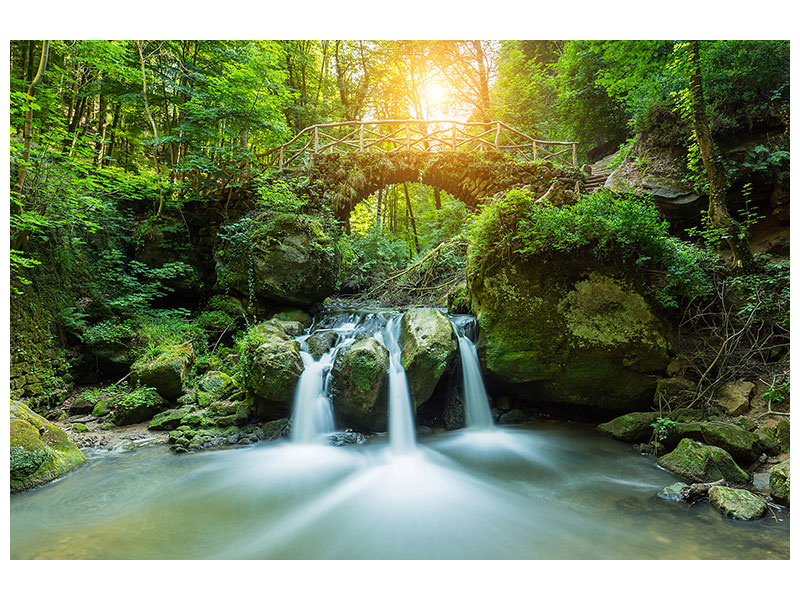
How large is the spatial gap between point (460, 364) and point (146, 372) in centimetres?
480

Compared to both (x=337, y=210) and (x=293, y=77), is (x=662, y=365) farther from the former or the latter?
(x=293, y=77)

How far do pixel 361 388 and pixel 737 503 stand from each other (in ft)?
12.4

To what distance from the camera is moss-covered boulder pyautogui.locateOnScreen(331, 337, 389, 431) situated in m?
4.70

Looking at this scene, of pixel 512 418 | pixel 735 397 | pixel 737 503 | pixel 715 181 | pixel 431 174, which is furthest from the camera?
pixel 431 174

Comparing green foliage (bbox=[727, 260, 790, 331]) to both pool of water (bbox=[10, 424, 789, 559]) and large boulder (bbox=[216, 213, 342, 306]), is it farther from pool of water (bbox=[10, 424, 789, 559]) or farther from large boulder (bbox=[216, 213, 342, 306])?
large boulder (bbox=[216, 213, 342, 306])

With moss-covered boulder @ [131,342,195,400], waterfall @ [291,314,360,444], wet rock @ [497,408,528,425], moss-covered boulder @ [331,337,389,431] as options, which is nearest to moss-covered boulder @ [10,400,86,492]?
Answer: moss-covered boulder @ [131,342,195,400]

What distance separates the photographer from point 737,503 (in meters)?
2.71

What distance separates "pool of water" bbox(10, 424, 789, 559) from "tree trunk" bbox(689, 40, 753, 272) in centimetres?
308

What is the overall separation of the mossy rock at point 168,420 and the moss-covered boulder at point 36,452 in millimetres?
908

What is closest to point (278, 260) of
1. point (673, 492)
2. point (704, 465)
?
point (673, 492)

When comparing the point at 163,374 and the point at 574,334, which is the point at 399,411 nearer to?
the point at 574,334

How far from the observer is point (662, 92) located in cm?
668

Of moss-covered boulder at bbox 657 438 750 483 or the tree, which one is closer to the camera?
moss-covered boulder at bbox 657 438 750 483

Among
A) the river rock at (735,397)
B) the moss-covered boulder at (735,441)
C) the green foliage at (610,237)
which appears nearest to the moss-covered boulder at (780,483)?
the moss-covered boulder at (735,441)
